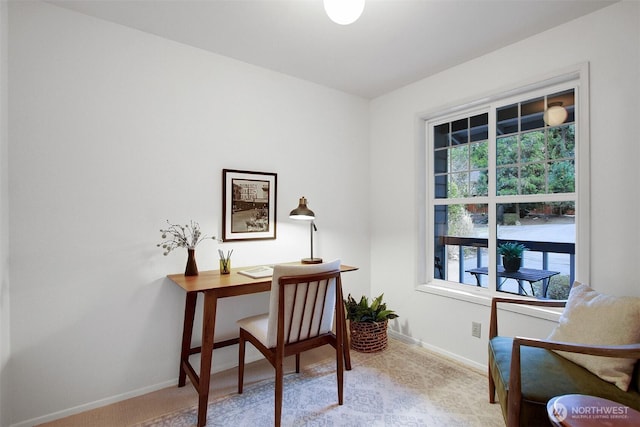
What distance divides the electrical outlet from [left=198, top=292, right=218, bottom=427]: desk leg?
6.53 feet

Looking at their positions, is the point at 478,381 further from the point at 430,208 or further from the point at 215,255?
the point at 215,255

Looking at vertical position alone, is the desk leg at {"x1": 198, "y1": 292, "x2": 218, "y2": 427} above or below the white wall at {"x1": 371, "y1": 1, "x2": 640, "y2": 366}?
below

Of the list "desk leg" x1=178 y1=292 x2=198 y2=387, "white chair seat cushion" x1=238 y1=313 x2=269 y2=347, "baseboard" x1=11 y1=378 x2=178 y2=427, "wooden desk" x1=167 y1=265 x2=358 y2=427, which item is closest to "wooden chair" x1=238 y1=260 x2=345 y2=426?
"white chair seat cushion" x1=238 y1=313 x2=269 y2=347

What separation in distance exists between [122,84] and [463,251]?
293 cm

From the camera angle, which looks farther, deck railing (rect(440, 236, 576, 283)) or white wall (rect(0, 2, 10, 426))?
deck railing (rect(440, 236, 576, 283))

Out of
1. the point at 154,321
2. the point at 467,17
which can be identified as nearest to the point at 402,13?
the point at 467,17

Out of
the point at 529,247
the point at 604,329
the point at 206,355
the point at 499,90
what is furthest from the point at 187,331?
the point at 499,90

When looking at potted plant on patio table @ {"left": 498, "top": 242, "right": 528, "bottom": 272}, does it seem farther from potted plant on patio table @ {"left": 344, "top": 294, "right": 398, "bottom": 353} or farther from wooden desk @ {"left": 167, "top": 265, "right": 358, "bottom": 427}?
wooden desk @ {"left": 167, "top": 265, "right": 358, "bottom": 427}

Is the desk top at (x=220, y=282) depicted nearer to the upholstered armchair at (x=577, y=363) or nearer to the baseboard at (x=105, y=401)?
the baseboard at (x=105, y=401)

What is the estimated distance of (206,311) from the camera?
1.93 meters

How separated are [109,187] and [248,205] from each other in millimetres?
972

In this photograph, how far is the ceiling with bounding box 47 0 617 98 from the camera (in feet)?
6.40

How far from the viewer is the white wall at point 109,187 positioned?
189 cm

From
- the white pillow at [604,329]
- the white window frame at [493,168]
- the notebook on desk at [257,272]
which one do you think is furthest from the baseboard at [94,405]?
the white pillow at [604,329]
